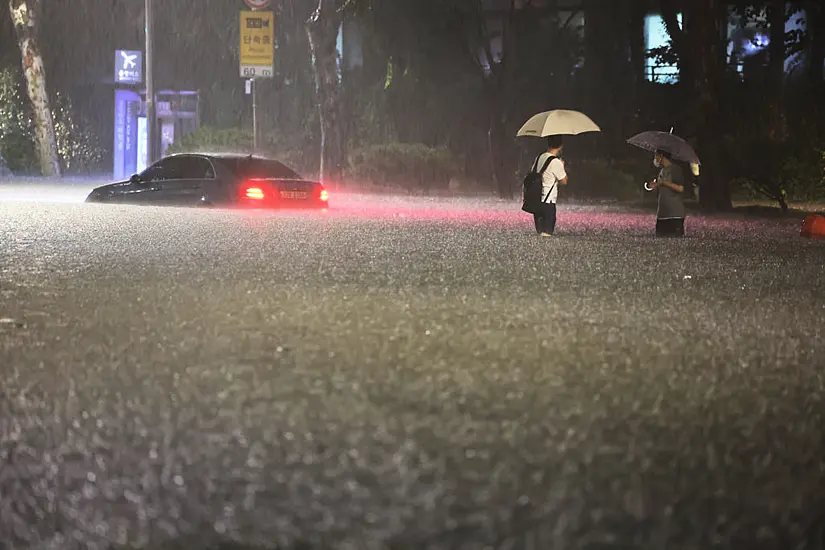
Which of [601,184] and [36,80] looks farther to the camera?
[36,80]

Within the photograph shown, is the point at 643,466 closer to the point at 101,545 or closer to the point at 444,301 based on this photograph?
the point at 101,545

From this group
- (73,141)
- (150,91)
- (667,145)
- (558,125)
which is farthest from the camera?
(73,141)

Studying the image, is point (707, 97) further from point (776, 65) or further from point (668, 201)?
point (776, 65)

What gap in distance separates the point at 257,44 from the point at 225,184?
6.55 metres

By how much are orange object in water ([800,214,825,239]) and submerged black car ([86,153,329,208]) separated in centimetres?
983

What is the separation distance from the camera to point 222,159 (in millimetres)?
25891

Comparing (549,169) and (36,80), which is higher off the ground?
(36,80)

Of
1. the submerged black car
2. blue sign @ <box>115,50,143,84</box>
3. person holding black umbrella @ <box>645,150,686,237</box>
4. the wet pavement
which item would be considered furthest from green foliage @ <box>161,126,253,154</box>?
the wet pavement

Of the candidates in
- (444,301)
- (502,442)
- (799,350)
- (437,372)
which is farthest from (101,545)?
(444,301)

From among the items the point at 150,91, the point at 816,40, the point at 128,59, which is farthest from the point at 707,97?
the point at 128,59

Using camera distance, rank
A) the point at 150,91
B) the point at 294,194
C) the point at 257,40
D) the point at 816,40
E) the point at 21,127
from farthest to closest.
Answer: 1. the point at 21,127
2. the point at 816,40
3. the point at 150,91
4. the point at 257,40
5. the point at 294,194

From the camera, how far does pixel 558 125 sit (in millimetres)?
19688

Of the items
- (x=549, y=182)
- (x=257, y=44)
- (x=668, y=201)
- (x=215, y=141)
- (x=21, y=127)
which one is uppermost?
(x=257, y=44)

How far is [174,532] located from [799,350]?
5135 millimetres
